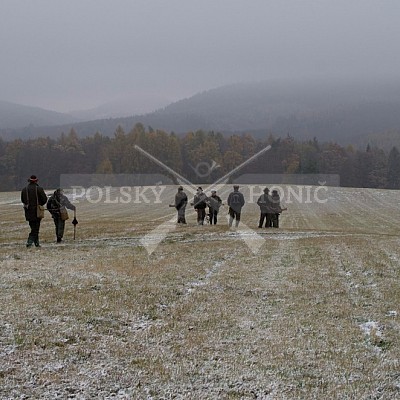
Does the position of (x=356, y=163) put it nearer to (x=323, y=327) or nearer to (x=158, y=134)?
(x=158, y=134)

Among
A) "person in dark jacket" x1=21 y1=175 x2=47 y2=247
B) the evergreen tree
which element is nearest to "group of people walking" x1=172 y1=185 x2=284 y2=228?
"person in dark jacket" x1=21 y1=175 x2=47 y2=247

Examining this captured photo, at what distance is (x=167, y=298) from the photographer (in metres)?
10.5

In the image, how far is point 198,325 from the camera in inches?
348

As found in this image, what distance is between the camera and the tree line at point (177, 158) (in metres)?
127

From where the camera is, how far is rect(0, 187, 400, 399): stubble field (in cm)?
654

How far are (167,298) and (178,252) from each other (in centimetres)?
685

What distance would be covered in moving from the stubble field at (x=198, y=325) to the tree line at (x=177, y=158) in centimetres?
10467

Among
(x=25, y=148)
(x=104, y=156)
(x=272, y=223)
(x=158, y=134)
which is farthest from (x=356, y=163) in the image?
(x=272, y=223)

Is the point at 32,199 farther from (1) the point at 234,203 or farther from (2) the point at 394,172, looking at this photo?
(2) the point at 394,172

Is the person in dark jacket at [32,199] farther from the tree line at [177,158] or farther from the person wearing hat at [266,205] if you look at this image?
the tree line at [177,158]

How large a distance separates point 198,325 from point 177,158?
119052 mm

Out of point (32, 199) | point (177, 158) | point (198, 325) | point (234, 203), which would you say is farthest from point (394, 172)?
point (198, 325)

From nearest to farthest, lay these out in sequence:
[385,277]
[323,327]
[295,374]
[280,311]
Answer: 1. [295,374]
2. [323,327]
3. [280,311]
4. [385,277]

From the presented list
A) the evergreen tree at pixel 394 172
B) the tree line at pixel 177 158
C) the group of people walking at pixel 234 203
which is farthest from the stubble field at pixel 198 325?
the evergreen tree at pixel 394 172
